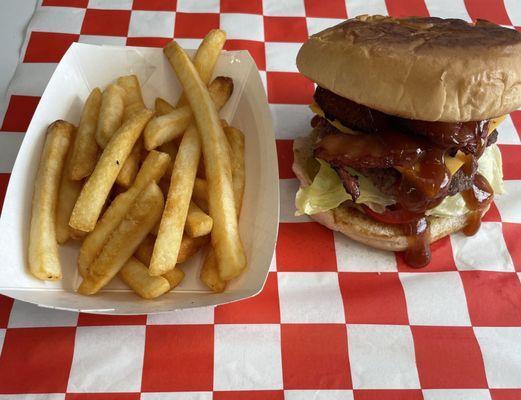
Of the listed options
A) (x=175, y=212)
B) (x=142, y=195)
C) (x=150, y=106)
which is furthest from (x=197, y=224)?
(x=150, y=106)

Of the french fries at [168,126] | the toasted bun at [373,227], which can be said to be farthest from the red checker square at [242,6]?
the toasted bun at [373,227]

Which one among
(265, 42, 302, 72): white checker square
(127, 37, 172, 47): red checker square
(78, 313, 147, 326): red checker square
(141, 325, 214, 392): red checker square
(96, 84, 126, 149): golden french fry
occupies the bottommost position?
(141, 325, 214, 392): red checker square

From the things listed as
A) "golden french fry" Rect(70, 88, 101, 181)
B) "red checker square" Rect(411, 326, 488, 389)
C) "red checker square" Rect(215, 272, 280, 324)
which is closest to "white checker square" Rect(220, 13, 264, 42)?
"golden french fry" Rect(70, 88, 101, 181)

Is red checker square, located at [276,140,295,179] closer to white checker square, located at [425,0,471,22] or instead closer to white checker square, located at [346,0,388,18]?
white checker square, located at [346,0,388,18]

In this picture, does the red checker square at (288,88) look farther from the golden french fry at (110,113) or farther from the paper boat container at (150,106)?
the golden french fry at (110,113)

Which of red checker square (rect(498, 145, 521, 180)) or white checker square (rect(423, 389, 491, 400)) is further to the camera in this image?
red checker square (rect(498, 145, 521, 180))

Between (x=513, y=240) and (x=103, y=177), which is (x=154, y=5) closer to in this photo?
(x=103, y=177)
